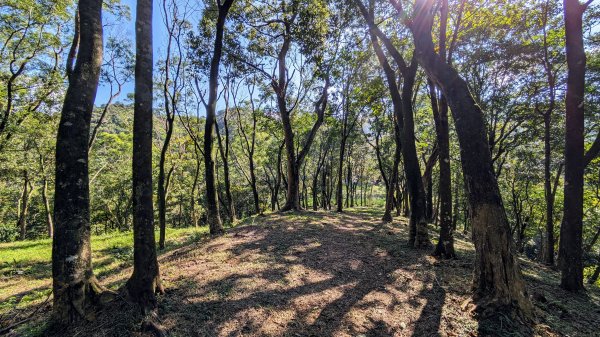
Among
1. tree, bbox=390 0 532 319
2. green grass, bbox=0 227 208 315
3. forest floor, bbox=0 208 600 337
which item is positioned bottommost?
green grass, bbox=0 227 208 315

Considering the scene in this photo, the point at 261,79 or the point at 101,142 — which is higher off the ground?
the point at 261,79

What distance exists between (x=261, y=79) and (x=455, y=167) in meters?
18.6

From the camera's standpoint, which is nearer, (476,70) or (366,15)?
(366,15)

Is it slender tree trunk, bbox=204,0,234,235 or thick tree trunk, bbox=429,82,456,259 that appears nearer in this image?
thick tree trunk, bbox=429,82,456,259

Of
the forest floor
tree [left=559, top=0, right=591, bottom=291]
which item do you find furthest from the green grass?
tree [left=559, top=0, right=591, bottom=291]

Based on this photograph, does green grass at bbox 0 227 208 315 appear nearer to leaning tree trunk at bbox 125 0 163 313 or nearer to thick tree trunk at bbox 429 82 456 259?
leaning tree trunk at bbox 125 0 163 313

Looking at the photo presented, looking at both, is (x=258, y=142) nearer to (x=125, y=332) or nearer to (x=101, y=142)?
(x=101, y=142)

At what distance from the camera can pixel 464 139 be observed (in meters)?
4.89

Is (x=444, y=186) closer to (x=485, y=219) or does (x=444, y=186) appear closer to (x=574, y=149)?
(x=574, y=149)

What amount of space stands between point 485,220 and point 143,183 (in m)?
5.57

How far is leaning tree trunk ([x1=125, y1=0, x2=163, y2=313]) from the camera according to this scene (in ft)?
13.4

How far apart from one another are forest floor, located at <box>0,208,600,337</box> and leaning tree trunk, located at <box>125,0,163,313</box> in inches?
11.3

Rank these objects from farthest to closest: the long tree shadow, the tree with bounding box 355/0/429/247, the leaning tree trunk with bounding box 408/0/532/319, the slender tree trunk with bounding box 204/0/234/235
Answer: the slender tree trunk with bounding box 204/0/234/235 → the tree with bounding box 355/0/429/247 → the leaning tree trunk with bounding box 408/0/532/319 → the long tree shadow

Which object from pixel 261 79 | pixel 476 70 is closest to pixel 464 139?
pixel 476 70
